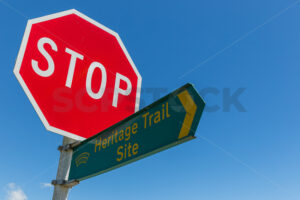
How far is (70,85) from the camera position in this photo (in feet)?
7.64

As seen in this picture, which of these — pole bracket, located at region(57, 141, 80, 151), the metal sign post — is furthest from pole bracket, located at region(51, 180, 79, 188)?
pole bracket, located at region(57, 141, 80, 151)

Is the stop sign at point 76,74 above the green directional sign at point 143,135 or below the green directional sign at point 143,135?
above

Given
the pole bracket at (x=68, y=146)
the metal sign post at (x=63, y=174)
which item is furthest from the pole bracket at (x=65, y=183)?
the pole bracket at (x=68, y=146)

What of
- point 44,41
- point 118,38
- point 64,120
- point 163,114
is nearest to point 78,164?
point 64,120

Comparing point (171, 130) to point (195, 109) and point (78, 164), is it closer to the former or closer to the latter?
point (195, 109)

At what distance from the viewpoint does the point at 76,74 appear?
2416 mm

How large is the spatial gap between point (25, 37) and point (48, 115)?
72cm

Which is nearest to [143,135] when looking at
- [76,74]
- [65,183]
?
[65,183]

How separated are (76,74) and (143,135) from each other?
1071 mm

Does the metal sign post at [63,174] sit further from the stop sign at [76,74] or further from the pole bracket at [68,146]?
the stop sign at [76,74]

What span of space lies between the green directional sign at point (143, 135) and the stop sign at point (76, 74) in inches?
11.8

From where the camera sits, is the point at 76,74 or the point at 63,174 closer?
the point at 63,174

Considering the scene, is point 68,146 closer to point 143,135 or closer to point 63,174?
point 63,174

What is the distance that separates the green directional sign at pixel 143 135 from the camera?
1.40 metres
